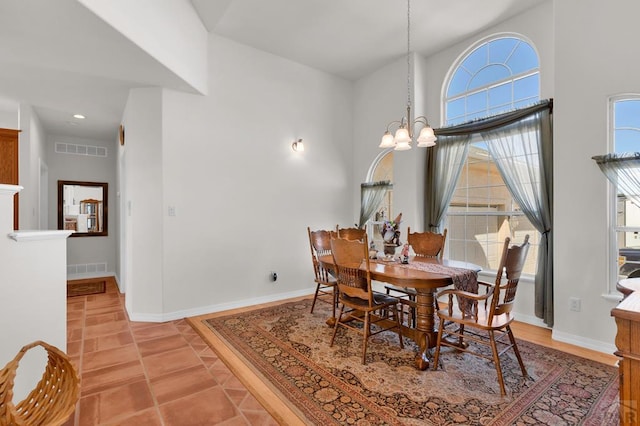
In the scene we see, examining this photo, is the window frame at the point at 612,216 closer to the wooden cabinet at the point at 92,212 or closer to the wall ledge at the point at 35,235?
the wall ledge at the point at 35,235

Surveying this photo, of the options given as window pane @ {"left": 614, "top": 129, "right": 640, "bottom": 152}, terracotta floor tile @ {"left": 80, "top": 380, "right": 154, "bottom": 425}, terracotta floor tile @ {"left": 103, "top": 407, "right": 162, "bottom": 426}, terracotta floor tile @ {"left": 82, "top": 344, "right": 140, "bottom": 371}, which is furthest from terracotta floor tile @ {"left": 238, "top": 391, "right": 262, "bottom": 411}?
window pane @ {"left": 614, "top": 129, "right": 640, "bottom": 152}

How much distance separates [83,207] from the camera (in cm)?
615

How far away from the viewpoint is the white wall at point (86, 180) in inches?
230

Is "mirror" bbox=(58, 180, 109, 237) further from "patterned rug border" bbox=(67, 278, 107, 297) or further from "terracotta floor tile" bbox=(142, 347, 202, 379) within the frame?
"terracotta floor tile" bbox=(142, 347, 202, 379)

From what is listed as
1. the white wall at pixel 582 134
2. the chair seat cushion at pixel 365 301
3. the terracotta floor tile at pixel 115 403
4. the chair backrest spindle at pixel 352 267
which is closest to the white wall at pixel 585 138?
the white wall at pixel 582 134

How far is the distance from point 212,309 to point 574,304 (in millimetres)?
3915

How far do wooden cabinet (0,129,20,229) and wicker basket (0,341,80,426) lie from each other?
3.93 metres

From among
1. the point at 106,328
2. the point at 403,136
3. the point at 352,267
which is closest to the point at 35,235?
the point at 106,328

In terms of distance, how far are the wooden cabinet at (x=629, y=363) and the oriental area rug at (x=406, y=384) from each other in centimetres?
98

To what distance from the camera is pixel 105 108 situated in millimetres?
4352

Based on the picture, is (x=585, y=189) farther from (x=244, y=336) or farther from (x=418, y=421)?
(x=244, y=336)

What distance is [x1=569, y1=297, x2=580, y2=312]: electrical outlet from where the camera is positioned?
2943 millimetres

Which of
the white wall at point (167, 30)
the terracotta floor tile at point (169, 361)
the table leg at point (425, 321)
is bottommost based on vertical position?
the terracotta floor tile at point (169, 361)

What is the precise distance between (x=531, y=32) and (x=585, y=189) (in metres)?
1.92
